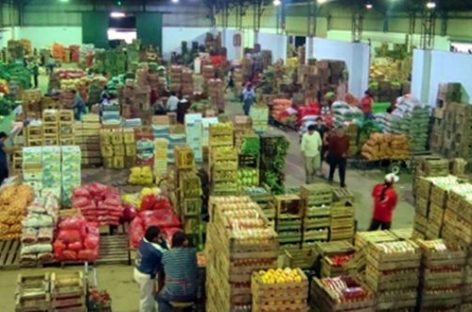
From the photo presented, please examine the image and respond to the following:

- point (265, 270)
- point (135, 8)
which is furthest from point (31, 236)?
point (135, 8)

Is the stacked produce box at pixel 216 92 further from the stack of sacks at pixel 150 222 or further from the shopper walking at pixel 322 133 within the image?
the stack of sacks at pixel 150 222

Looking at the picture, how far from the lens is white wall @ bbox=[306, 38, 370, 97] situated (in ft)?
85.9

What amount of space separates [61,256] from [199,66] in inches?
1042

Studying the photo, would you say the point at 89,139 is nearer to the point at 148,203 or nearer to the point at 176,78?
the point at 148,203

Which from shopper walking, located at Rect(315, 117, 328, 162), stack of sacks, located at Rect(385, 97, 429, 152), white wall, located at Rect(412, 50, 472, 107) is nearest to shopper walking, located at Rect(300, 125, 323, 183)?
shopper walking, located at Rect(315, 117, 328, 162)

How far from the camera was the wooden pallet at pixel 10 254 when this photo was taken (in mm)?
11898

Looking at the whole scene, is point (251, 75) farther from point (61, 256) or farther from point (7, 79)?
point (61, 256)

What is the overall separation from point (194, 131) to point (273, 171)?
13.8ft

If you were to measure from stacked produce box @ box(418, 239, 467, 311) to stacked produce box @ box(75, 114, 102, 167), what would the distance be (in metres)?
11.7

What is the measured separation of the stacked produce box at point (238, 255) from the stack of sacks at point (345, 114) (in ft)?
43.2

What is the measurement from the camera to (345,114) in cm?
2177

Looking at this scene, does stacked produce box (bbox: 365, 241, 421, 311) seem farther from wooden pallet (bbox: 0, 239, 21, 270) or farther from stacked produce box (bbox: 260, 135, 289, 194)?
wooden pallet (bbox: 0, 239, 21, 270)

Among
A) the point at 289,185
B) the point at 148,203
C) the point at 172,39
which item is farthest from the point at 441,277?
the point at 172,39

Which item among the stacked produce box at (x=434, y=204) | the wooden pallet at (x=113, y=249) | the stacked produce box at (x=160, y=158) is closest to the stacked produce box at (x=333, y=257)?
the stacked produce box at (x=434, y=204)
